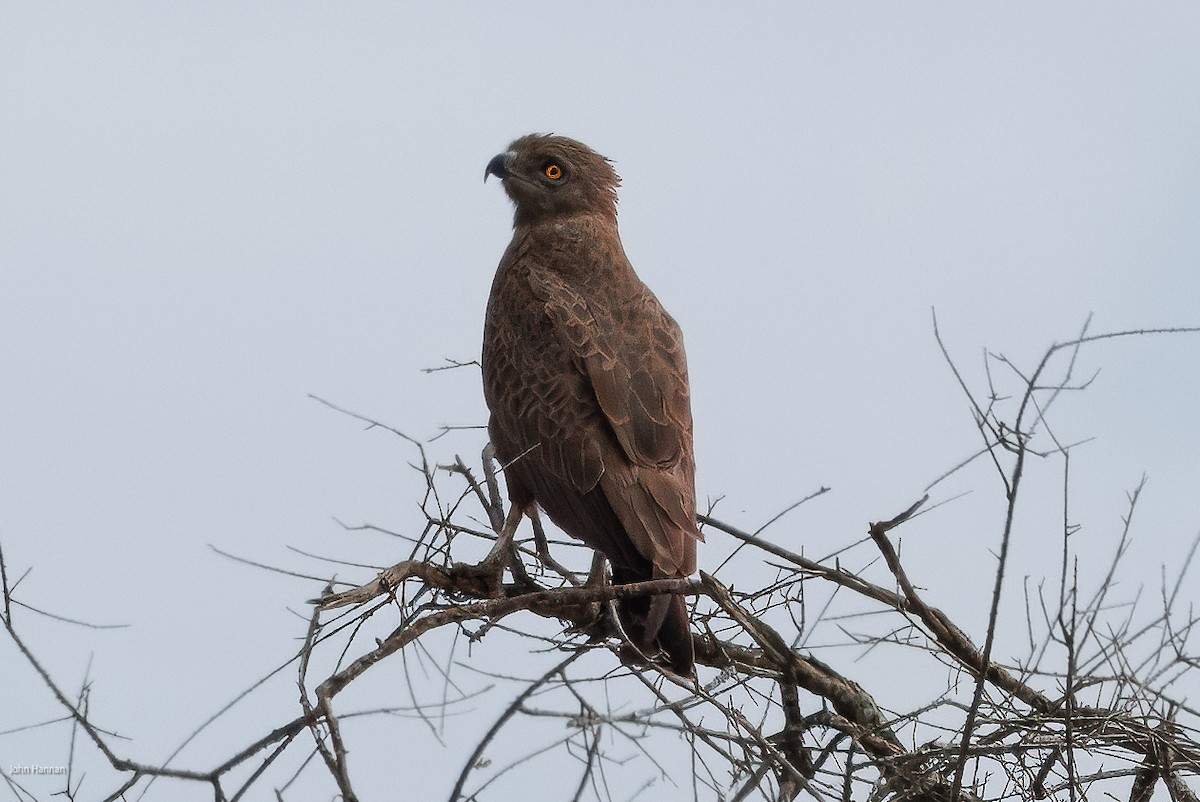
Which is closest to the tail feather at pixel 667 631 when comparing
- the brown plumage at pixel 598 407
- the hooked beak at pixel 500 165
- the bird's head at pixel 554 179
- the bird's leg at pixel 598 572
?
the brown plumage at pixel 598 407

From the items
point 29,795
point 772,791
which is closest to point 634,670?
point 772,791

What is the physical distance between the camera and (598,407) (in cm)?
527

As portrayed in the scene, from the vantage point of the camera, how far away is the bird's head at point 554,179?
6422 millimetres

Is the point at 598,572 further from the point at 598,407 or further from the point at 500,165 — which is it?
the point at 500,165

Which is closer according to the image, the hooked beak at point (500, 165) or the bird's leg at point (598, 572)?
the bird's leg at point (598, 572)

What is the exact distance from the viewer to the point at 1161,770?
4367 mm

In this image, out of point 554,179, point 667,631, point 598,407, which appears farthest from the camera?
point 554,179

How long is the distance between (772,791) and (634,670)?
25.3 inches

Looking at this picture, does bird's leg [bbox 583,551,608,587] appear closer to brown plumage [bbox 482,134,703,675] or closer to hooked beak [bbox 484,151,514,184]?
brown plumage [bbox 482,134,703,675]

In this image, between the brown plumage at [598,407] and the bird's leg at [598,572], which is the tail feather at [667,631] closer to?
the brown plumage at [598,407]

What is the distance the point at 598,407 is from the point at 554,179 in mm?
1650

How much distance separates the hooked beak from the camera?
6.49 metres

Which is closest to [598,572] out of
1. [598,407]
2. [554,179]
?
[598,407]

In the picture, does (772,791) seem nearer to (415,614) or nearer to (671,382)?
(415,614)
